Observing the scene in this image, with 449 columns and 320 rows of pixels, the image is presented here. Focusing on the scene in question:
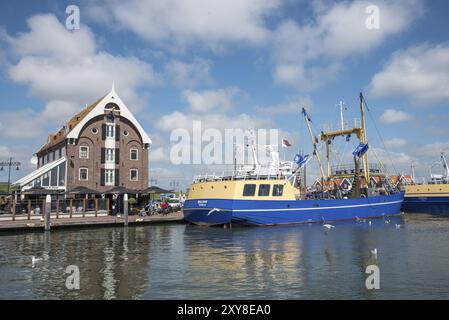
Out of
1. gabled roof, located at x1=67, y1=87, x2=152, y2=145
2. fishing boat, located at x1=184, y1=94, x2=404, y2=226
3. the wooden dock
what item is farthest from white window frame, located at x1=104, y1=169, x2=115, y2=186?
fishing boat, located at x1=184, y1=94, x2=404, y2=226

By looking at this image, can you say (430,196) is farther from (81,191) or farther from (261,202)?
(81,191)

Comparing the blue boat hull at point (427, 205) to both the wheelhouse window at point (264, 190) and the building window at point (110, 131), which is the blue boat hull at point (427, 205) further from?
the building window at point (110, 131)

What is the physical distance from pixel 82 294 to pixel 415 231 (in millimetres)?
27946

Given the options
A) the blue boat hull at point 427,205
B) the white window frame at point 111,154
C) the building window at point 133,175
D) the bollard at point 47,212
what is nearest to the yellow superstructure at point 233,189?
the bollard at point 47,212

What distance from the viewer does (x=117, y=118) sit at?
5331 cm

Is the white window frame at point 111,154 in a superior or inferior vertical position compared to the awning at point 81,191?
superior

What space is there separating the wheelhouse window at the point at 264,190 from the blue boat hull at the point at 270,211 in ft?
2.24

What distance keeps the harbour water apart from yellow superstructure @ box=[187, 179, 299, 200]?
4.52 m

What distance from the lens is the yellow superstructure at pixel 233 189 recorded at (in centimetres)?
3575

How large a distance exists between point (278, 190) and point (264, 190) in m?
1.53

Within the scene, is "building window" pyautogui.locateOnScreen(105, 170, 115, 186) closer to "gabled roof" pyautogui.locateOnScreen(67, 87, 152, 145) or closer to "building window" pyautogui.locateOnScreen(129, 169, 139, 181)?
"building window" pyautogui.locateOnScreen(129, 169, 139, 181)

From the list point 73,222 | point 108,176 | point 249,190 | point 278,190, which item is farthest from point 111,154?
point 278,190
